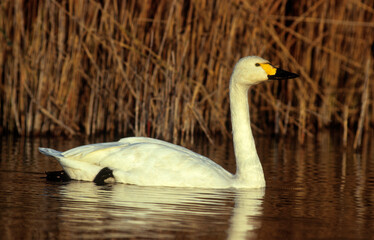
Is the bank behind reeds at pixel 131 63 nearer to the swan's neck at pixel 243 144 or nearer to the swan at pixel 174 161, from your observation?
the swan's neck at pixel 243 144

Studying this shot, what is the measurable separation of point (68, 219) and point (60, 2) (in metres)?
7.27

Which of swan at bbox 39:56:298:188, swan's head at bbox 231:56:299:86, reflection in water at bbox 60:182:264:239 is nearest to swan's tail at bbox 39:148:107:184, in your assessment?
swan at bbox 39:56:298:188

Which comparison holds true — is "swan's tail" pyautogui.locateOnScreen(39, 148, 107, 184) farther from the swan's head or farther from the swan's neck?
the swan's head

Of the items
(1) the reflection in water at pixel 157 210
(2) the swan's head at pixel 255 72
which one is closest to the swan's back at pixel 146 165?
(1) the reflection in water at pixel 157 210

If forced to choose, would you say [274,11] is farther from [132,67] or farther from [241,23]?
[132,67]

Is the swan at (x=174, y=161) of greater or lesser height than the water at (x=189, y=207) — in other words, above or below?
above

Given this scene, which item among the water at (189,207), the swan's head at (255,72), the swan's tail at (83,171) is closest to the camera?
the water at (189,207)

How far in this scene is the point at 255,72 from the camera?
7875mm

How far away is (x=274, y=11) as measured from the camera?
1415 cm

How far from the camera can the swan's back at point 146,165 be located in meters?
7.43

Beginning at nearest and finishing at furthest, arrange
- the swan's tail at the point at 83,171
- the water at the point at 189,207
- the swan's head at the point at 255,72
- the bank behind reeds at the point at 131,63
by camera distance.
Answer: the water at the point at 189,207 → the swan's tail at the point at 83,171 → the swan's head at the point at 255,72 → the bank behind reeds at the point at 131,63

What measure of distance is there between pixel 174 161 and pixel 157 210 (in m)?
1.63

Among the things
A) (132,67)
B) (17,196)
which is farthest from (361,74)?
(17,196)

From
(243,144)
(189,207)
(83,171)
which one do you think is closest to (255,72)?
(243,144)
